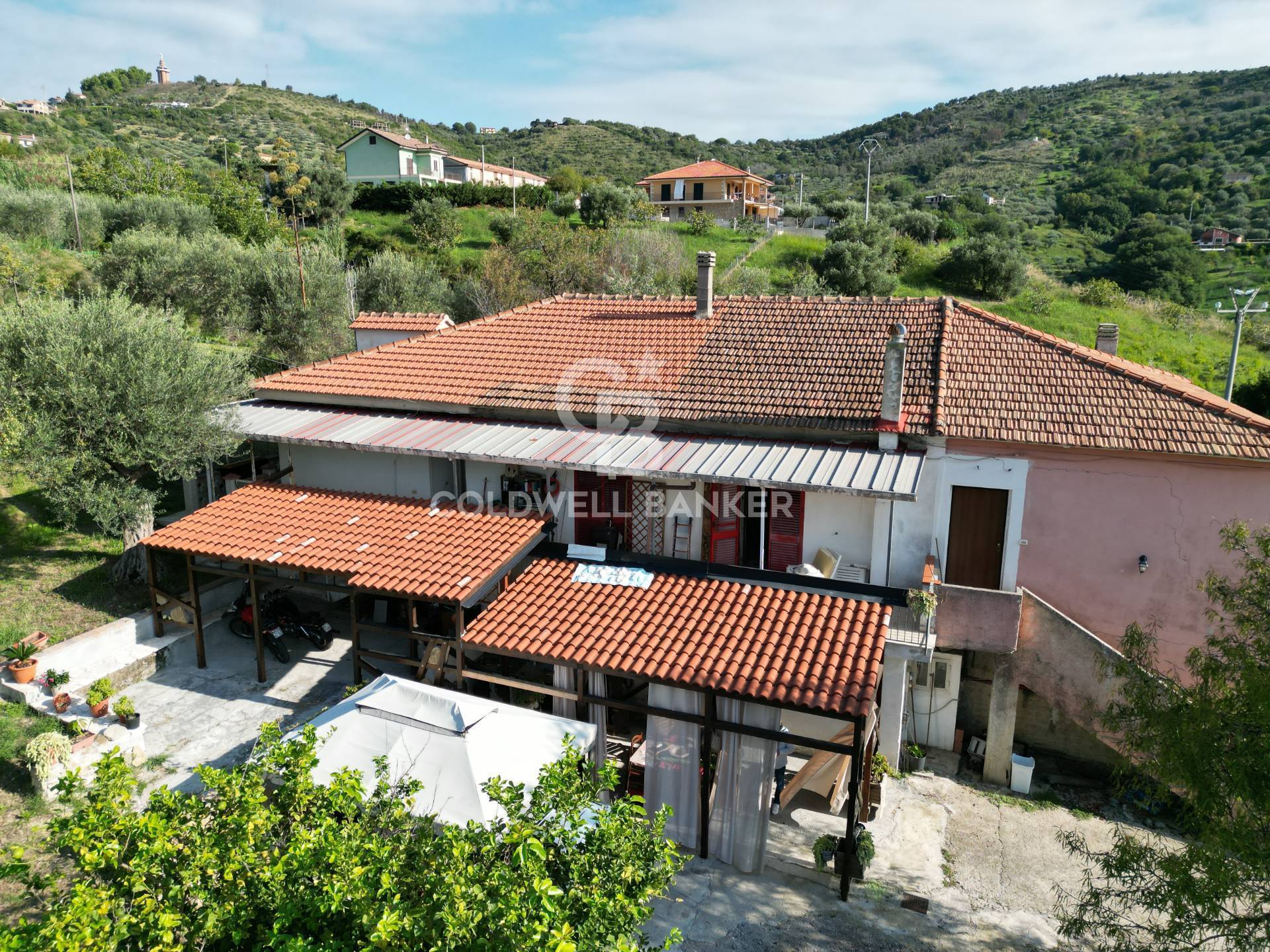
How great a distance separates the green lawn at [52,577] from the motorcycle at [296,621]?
283 cm

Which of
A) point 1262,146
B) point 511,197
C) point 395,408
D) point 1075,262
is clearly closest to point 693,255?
point 511,197

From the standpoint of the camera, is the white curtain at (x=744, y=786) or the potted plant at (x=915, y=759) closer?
the white curtain at (x=744, y=786)

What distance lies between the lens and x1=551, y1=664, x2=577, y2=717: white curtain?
43.3 ft

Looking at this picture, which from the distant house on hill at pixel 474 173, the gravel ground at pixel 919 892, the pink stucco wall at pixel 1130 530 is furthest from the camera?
the distant house on hill at pixel 474 173

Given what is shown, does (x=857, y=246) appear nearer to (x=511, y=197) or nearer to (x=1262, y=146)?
(x=511, y=197)

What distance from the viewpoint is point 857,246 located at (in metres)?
45.5

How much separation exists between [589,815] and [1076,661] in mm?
10190

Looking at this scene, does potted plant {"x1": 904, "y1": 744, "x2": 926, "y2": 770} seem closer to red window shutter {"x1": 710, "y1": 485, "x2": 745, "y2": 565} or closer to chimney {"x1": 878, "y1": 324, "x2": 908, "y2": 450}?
red window shutter {"x1": 710, "y1": 485, "x2": 745, "y2": 565}

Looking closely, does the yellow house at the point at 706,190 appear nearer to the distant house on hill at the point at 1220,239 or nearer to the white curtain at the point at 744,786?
the distant house on hill at the point at 1220,239

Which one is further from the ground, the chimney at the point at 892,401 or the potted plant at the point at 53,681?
the chimney at the point at 892,401

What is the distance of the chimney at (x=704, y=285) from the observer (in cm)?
1998

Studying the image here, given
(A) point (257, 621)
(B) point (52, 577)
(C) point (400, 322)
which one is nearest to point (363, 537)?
Result: (A) point (257, 621)

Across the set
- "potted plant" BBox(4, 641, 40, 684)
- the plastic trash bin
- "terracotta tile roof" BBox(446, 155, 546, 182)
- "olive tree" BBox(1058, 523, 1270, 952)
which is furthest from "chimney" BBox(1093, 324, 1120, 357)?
"terracotta tile roof" BBox(446, 155, 546, 182)

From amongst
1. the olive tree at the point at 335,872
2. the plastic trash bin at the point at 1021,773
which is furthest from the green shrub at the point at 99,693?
the plastic trash bin at the point at 1021,773
